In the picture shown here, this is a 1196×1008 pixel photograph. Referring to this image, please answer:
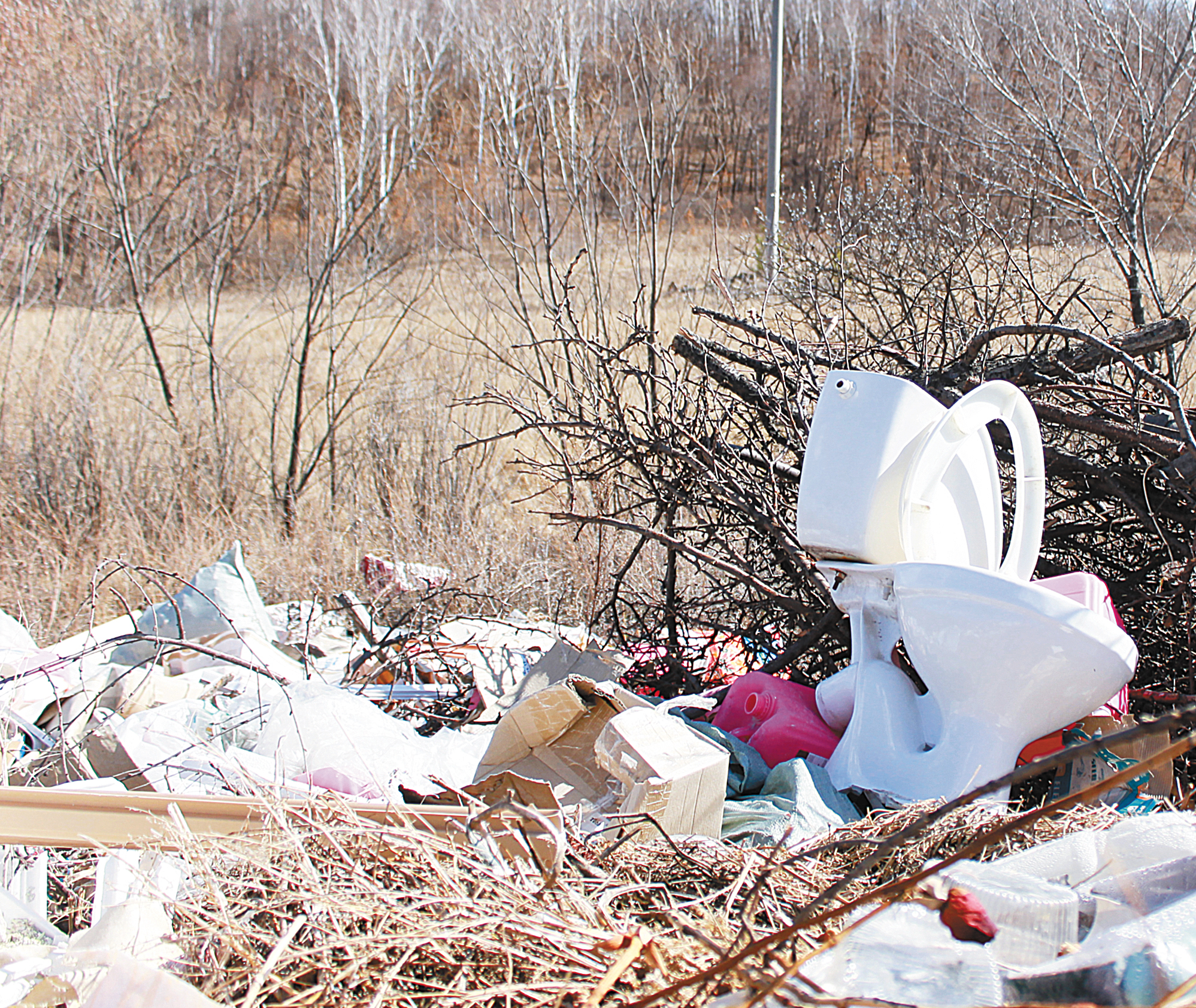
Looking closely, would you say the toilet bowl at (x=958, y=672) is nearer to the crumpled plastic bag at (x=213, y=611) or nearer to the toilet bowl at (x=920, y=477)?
the toilet bowl at (x=920, y=477)

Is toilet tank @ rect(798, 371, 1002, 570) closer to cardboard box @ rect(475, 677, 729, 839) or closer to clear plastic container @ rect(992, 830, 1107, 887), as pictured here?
cardboard box @ rect(475, 677, 729, 839)

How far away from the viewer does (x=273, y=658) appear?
9.76 feet

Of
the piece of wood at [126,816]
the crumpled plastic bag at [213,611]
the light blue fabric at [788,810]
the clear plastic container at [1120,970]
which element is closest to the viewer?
the clear plastic container at [1120,970]

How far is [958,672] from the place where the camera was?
6.05ft

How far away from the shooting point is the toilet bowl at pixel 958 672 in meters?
1.71

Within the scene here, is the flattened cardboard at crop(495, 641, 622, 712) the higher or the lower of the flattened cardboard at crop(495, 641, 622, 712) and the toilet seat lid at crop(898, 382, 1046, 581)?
the lower

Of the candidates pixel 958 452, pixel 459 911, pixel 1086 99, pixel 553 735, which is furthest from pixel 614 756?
pixel 1086 99

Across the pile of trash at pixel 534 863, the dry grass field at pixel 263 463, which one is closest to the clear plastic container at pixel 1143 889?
the pile of trash at pixel 534 863

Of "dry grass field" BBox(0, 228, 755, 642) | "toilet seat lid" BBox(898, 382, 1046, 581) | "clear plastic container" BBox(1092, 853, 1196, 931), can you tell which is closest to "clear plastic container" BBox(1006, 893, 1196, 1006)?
"clear plastic container" BBox(1092, 853, 1196, 931)

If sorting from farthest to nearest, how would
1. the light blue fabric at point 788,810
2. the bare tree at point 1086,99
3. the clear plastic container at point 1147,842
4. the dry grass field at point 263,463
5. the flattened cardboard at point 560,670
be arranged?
the bare tree at point 1086,99 → the dry grass field at point 263,463 → the flattened cardboard at point 560,670 → the light blue fabric at point 788,810 → the clear plastic container at point 1147,842

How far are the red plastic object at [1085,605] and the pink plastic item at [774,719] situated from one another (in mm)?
425

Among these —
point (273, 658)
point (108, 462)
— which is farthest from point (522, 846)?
point (108, 462)

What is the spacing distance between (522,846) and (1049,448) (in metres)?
1.85

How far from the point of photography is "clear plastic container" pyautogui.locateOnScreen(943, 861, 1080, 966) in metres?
1.02
